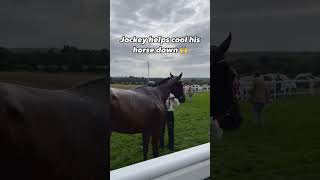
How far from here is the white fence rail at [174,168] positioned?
5.52 feet

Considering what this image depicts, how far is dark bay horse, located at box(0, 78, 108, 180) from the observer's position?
123 centimetres

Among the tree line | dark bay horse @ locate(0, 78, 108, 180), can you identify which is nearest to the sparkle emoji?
the tree line

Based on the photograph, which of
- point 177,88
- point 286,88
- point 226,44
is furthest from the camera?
point 177,88

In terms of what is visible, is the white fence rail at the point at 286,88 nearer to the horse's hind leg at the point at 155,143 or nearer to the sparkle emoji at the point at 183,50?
the sparkle emoji at the point at 183,50

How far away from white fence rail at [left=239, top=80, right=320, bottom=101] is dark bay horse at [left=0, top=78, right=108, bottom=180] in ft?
3.45

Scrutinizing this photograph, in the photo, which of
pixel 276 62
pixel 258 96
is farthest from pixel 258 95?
pixel 276 62

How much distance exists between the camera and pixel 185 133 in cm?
263

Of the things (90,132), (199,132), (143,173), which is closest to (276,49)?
(199,132)

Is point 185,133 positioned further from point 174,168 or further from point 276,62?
point 276,62

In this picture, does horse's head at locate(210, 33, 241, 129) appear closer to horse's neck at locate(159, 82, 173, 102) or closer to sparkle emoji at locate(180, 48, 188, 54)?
sparkle emoji at locate(180, 48, 188, 54)

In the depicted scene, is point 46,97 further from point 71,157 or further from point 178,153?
point 178,153

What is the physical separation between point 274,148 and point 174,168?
79 centimetres

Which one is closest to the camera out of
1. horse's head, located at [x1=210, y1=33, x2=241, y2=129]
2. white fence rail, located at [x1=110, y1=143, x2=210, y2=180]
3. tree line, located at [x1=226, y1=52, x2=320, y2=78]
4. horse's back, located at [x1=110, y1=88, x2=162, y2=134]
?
white fence rail, located at [x1=110, y1=143, x2=210, y2=180]

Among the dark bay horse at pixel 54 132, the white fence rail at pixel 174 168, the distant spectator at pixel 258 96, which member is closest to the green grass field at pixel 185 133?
the white fence rail at pixel 174 168
